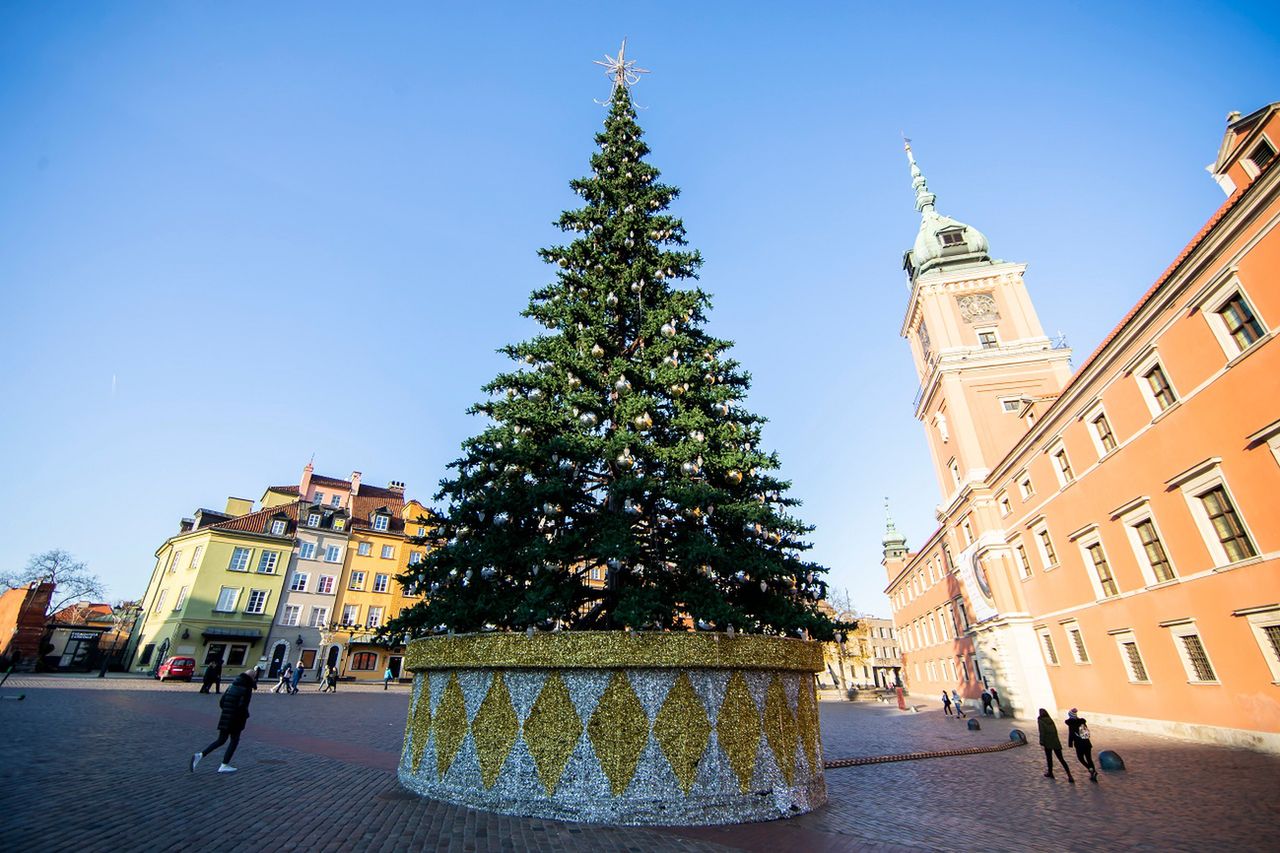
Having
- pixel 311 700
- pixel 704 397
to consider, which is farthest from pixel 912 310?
pixel 311 700

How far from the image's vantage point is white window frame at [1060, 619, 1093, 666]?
74.6 ft

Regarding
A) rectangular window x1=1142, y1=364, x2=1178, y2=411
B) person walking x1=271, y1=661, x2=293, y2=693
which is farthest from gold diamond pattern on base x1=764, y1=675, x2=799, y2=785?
person walking x1=271, y1=661, x2=293, y2=693

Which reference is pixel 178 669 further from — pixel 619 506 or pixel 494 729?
pixel 619 506

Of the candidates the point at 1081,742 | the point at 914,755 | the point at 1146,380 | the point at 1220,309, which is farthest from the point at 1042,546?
the point at 1081,742

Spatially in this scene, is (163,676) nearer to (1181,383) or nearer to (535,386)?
(535,386)

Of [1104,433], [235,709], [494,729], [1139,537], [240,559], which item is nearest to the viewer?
[494,729]

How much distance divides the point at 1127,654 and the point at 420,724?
80.1 feet

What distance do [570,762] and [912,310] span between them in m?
43.6

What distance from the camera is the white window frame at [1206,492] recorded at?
567 inches

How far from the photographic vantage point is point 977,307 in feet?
124

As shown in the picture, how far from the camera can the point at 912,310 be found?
4247 cm

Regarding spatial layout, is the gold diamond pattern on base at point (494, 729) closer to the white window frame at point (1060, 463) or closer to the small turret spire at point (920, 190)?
the white window frame at point (1060, 463)

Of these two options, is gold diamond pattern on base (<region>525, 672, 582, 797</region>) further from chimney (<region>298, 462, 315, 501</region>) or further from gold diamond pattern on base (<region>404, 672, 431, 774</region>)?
chimney (<region>298, 462, 315, 501</region>)

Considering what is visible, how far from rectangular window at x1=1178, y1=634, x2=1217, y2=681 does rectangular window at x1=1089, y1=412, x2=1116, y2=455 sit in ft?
21.0
